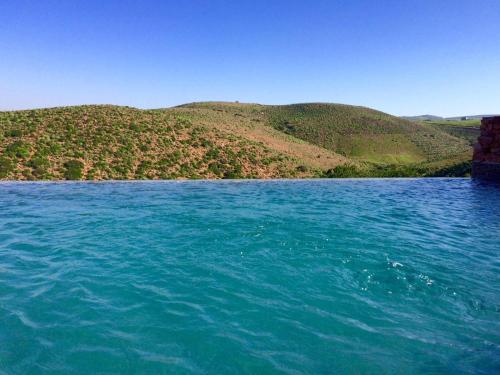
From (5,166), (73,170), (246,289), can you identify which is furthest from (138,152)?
(246,289)

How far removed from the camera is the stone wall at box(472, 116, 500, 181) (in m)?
21.9

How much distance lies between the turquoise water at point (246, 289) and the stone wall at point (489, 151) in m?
9.28

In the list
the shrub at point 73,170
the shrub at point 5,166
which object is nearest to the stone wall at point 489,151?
the shrub at point 73,170

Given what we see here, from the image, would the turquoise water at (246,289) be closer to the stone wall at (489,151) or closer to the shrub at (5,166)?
the stone wall at (489,151)

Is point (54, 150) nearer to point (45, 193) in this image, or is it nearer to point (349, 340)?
point (45, 193)

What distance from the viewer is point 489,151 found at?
2266cm

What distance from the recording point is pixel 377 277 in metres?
8.16

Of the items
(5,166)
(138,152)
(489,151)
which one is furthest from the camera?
(138,152)

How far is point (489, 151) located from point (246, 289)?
867 inches

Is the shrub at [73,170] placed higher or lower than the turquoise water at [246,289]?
higher

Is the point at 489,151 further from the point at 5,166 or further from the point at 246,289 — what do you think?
the point at 5,166

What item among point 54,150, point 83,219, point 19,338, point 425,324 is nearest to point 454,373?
point 425,324

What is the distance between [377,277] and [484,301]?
6.75 feet

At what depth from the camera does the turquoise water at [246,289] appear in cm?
514
